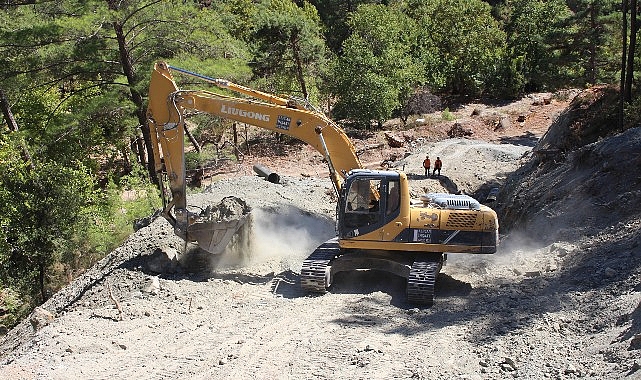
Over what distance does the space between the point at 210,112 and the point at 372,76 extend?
853 inches

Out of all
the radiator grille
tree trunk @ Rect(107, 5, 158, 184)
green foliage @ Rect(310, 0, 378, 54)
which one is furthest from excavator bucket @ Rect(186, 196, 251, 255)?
green foliage @ Rect(310, 0, 378, 54)

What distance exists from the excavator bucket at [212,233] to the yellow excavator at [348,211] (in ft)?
0.06

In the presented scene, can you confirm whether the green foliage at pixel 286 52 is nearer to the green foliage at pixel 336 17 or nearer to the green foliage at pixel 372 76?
the green foliage at pixel 372 76

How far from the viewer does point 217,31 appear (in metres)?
21.5

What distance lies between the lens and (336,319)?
36.5ft

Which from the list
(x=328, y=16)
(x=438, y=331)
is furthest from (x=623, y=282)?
(x=328, y=16)

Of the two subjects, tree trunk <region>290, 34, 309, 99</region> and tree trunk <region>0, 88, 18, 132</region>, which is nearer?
tree trunk <region>0, 88, 18, 132</region>

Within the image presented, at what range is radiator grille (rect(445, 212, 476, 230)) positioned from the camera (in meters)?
12.2

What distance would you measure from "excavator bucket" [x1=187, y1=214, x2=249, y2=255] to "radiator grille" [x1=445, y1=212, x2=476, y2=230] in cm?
418

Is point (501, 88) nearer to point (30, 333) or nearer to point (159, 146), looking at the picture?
point (159, 146)

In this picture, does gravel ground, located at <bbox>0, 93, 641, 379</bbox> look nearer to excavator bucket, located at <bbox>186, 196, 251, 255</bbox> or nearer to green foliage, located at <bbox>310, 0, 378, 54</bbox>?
excavator bucket, located at <bbox>186, 196, 251, 255</bbox>

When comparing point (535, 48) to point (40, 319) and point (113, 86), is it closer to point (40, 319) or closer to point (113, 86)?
point (113, 86)

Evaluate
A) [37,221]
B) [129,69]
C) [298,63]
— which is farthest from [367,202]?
[298,63]

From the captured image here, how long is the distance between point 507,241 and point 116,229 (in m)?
11.4
